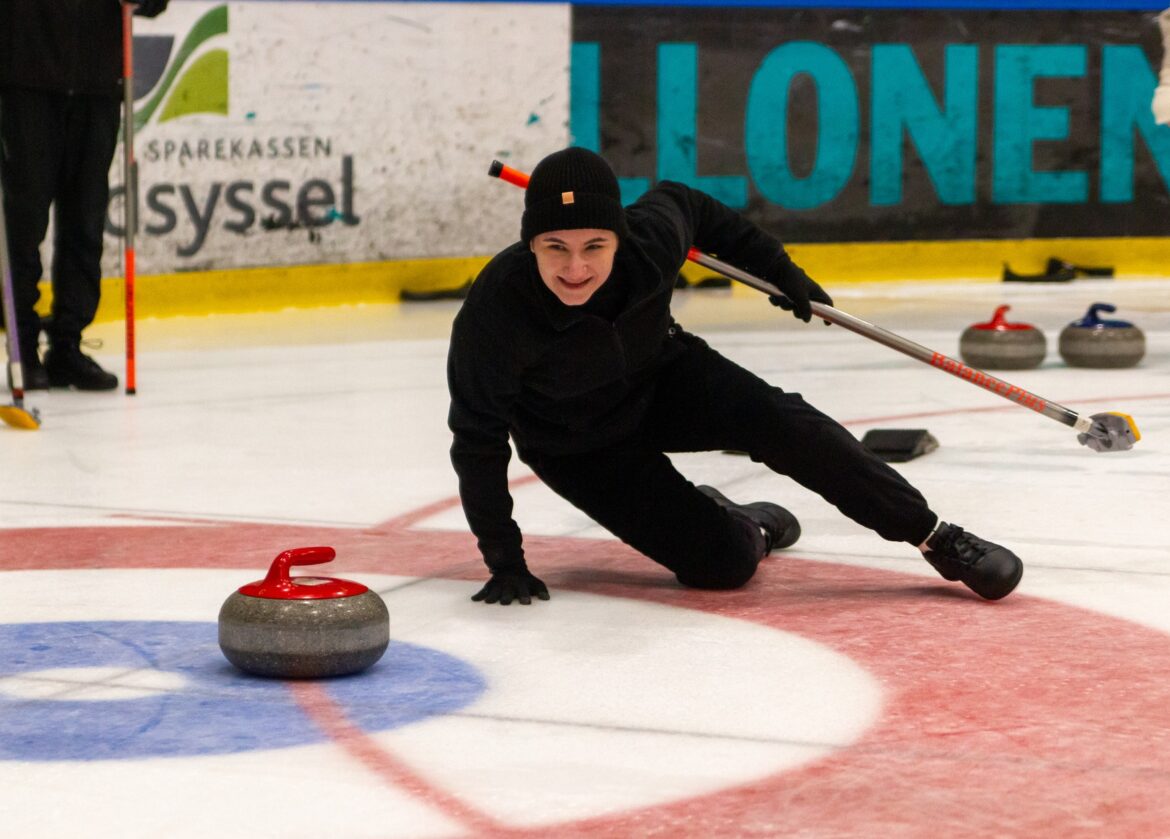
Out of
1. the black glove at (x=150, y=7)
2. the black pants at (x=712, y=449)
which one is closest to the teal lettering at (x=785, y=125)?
the black glove at (x=150, y=7)

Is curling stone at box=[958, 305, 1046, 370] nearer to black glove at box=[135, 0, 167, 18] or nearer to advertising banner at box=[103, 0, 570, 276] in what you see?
black glove at box=[135, 0, 167, 18]

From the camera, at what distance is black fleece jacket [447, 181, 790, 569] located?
2838mm

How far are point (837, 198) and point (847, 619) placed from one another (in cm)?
739

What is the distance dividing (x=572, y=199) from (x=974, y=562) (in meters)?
0.83

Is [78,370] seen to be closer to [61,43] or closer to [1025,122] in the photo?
[61,43]

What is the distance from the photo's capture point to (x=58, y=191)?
232 inches

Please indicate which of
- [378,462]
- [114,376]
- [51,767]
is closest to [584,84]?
[114,376]

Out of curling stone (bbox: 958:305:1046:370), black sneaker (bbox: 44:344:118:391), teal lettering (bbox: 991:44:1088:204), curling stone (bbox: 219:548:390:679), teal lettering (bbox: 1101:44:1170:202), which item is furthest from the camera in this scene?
teal lettering (bbox: 1101:44:1170:202)

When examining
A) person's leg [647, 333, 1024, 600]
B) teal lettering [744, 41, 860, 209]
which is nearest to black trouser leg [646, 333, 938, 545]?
person's leg [647, 333, 1024, 600]

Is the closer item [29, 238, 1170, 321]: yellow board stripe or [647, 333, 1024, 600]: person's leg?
[647, 333, 1024, 600]: person's leg

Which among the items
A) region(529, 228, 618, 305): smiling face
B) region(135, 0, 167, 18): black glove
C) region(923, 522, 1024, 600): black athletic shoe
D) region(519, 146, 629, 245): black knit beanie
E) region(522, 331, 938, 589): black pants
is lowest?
region(923, 522, 1024, 600): black athletic shoe

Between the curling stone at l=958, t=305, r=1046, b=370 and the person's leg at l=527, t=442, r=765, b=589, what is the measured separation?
315 centimetres

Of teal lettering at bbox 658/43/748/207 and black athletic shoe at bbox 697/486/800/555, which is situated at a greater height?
teal lettering at bbox 658/43/748/207

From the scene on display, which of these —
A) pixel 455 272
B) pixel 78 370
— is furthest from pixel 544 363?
pixel 455 272
